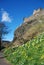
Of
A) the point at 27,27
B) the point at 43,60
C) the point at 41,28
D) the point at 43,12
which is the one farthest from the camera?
the point at 43,12

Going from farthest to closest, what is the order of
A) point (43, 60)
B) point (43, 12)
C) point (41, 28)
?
1. point (43, 12)
2. point (41, 28)
3. point (43, 60)

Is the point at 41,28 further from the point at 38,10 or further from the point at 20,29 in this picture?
the point at 38,10

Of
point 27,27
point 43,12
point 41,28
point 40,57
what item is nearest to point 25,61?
point 40,57

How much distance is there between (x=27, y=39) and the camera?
66.1 feet

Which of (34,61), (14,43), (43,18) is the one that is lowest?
(34,61)

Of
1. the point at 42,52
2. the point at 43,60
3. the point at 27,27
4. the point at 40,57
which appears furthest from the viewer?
the point at 27,27

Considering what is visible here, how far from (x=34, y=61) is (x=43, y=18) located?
1057 cm

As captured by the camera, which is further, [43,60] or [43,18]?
[43,18]

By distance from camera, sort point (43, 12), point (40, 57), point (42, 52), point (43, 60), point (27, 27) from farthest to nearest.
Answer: point (43, 12) < point (27, 27) < point (42, 52) < point (40, 57) < point (43, 60)

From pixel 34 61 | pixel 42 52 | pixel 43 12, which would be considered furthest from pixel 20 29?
pixel 34 61

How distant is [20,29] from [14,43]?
198cm

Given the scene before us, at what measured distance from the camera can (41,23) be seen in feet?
65.3

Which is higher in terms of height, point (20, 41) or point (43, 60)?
point (20, 41)

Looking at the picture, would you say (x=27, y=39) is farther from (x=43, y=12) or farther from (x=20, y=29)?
(x=43, y=12)
